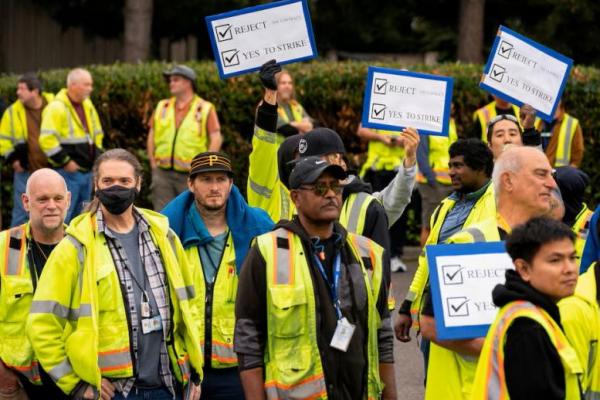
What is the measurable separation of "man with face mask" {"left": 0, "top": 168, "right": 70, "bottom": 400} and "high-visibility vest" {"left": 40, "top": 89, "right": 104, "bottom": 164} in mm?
6683

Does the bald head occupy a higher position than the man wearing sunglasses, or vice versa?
the bald head

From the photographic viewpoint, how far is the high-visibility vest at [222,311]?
266 inches

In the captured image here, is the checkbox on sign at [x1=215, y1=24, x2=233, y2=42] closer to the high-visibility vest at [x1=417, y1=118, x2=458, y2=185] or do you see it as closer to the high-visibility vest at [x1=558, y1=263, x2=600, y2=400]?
the high-visibility vest at [x1=558, y1=263, x2=600, y2=400]

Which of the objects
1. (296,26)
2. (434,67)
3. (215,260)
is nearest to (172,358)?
(215,260)

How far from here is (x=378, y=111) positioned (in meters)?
8.61

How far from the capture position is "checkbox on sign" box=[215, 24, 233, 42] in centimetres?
896

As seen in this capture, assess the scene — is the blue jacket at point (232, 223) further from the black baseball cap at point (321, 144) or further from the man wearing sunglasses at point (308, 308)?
the man wearing sunglasses at point (308, 308)

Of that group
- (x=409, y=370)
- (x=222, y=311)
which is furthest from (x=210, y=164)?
(x=409, y=370)

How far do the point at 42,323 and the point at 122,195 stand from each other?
0.70 meters

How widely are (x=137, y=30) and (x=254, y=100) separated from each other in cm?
859

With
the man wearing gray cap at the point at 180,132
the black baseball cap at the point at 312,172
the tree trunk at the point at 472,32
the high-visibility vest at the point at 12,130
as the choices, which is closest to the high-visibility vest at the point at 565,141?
the man wearing gray cap at the point at 180,132

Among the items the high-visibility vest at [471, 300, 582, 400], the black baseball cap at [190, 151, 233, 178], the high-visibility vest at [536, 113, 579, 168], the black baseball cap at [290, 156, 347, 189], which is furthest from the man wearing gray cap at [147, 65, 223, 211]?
the high-visibility vest at [471, 300, 582, 400]

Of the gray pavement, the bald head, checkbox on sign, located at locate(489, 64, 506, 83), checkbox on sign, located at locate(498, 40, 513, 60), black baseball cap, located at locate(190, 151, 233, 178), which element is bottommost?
the gray pavement

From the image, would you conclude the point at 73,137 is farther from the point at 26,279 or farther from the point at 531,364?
the point at 531,364
